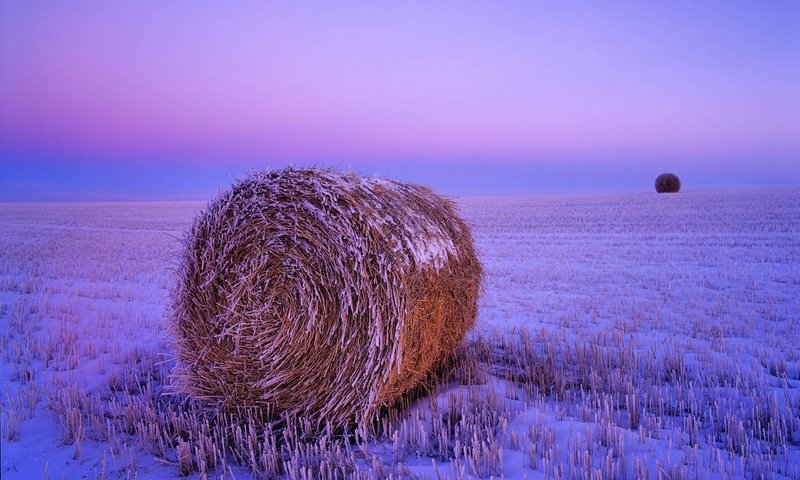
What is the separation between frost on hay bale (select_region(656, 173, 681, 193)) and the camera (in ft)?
136

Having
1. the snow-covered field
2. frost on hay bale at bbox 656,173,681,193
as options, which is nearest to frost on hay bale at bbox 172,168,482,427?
the snow-covered field

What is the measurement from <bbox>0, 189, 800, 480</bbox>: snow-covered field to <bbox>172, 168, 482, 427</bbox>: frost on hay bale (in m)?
0.29

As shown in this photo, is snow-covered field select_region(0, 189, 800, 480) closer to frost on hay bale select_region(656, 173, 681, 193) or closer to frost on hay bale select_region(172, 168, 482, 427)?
frost on hay bale select_region(172, 168, 482, 427)

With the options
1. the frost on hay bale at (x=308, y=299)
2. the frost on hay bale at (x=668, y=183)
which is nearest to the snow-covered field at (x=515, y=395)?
Result: the frost on hay bale at (x=308, y=299)

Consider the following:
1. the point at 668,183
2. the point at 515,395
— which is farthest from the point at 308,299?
the point at 668,183

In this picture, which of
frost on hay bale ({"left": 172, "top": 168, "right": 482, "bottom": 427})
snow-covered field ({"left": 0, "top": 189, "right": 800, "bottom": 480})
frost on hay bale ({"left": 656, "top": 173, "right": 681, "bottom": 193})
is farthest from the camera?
frost on hay bale ({"left": 656, "top": 173, "right": 681, "bottom": 193})

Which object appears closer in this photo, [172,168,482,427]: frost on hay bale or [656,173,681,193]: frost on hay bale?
[172,168,482,427]: frost on hay bale

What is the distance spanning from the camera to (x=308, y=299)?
12.8 ft

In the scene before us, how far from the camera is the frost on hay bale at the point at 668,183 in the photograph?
136ft

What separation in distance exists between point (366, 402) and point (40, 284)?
8.75 m

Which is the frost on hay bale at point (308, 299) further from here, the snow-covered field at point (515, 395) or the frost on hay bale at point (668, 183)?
the frost on hay bale at point (668, 183)

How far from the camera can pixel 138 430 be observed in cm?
372

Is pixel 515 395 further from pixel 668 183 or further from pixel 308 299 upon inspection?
pixel 668 183

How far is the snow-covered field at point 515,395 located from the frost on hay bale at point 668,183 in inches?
1393
